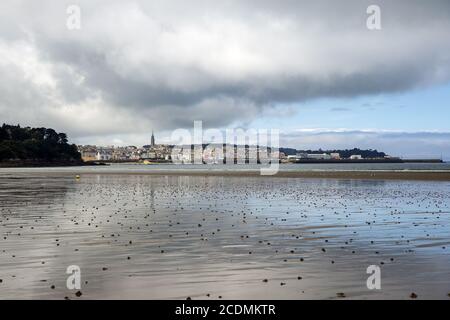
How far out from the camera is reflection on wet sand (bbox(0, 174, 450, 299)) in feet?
41.5

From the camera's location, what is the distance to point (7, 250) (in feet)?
61.0

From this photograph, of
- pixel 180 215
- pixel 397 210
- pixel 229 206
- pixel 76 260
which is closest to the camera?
pixel 76 260

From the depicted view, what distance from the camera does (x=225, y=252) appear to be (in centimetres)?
1800

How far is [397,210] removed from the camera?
1299 inches

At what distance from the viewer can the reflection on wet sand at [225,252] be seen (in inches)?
498
